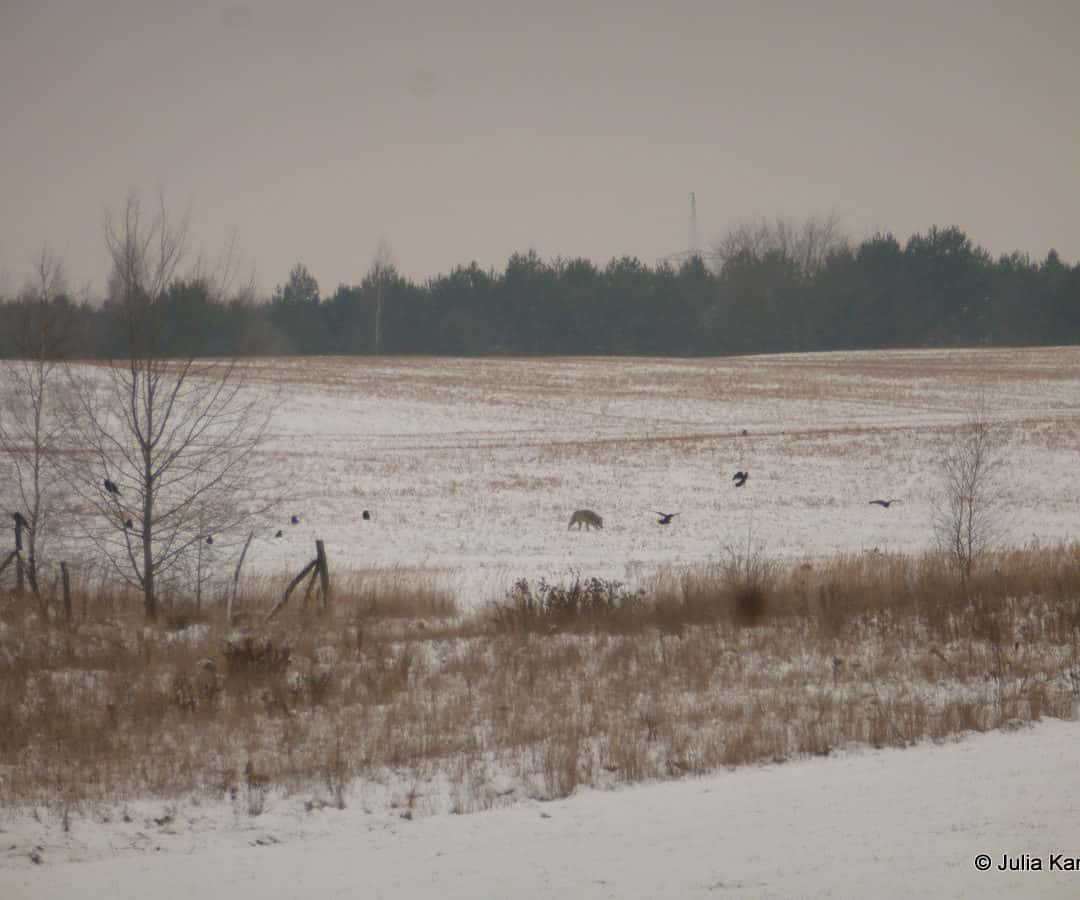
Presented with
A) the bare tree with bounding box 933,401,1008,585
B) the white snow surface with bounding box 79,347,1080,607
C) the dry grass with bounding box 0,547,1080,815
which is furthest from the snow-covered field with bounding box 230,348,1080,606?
the dry grass with bounding box 0,547,1080,815

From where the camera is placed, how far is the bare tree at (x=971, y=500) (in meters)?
16.0

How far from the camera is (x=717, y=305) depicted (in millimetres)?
101688

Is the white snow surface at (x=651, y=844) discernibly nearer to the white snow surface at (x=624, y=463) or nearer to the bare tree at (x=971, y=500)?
the bare tree at (x=971, y=500)

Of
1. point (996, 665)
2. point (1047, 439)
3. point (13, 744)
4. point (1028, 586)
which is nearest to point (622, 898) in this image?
point (13, 744)

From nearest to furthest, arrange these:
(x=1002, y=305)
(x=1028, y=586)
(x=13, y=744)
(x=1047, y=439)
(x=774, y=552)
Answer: (x=13, y=744) < (x=1028, y=586) < (x=774, y=552) < (x=1047, y=439) < (x=1002, y=305)

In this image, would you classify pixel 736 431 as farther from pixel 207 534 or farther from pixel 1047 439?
pixel 207 534

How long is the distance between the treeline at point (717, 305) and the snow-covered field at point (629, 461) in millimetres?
31613

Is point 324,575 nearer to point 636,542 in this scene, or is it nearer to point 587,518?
point 636,542

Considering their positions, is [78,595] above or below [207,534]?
below

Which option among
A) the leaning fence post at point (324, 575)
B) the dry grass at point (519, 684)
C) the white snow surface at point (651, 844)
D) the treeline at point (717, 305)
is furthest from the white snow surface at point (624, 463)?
the treeline at point (717, 305)

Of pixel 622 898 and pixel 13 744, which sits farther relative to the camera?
pixel 13 744

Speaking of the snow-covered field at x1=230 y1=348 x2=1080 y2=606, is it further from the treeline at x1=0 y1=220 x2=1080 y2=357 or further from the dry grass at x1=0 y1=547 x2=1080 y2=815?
the treeline at x1=0 y1=220 x2=1080 y2=357

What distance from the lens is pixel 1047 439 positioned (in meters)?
37.3

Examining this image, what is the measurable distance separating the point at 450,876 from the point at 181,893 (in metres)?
1.50
